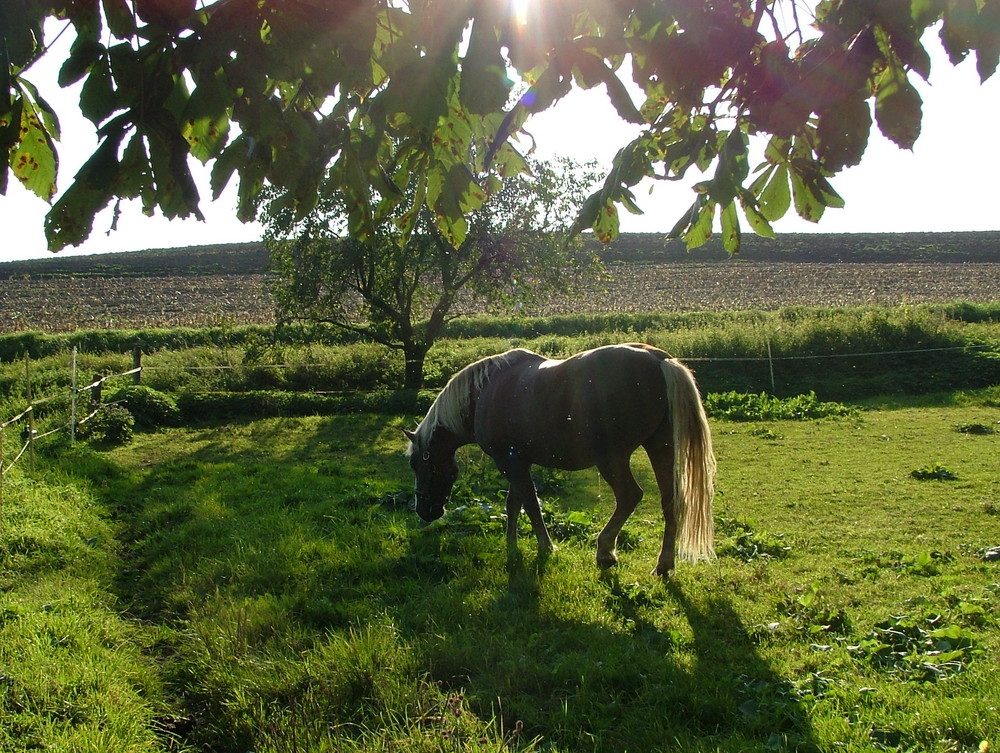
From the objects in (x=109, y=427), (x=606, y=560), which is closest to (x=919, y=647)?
(x=606, y=560)

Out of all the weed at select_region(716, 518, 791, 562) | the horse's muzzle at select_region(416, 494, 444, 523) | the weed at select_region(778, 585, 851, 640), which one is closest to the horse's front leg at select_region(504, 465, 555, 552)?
the horse's muzzle at select_region(416, 494, 444, 523)

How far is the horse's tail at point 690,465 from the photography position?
5.21 meters

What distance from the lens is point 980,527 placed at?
6332mm

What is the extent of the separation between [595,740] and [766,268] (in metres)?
39.2

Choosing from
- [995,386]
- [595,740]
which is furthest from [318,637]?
[995,386]

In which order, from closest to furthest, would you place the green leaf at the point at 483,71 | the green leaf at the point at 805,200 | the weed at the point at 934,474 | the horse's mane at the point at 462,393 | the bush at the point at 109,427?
the green leaf at the point at 483,71 → the green leaf at the point at 805,200 → the horse's mane at the point at 462,393 → the weed at the point at 934,474 → the bush at the point at 109,427

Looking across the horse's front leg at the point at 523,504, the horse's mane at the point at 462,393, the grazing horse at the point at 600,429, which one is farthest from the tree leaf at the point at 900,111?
the horse's mane at the point at 462,393

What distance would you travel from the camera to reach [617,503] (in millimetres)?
5570

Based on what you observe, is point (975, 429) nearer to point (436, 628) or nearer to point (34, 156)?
point (436, 628)

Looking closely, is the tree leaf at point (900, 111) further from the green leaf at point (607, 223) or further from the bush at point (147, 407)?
the bush at point (147, 407)

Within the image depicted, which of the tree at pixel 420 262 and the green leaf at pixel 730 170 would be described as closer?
the green leaf at pixel 730 170

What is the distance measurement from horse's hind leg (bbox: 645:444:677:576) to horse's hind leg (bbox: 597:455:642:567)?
202 millimetres

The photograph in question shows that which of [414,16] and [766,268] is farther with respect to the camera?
[766,268]

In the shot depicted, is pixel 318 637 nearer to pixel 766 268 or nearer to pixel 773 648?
pixel 773 648
